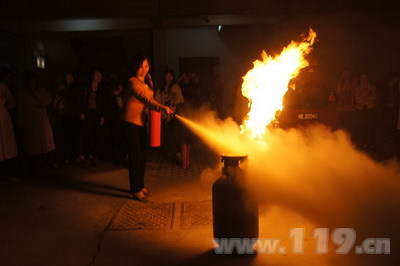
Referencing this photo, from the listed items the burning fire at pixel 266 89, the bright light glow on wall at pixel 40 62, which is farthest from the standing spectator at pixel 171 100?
the bright light glow on wall at pixel 40 62

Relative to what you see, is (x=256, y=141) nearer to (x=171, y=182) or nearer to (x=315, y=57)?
(x=171, y=182)

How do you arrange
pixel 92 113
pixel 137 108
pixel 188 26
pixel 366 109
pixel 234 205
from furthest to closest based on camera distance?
pixel 188 26, pixel 366 109, pixel 92 113, pixel 137 108, pixel 234 205

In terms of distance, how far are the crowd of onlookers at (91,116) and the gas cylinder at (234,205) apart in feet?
14.5

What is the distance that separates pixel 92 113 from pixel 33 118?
4.50ft

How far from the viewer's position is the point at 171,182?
7.09 metres

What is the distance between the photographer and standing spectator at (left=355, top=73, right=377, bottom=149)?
31.9ft

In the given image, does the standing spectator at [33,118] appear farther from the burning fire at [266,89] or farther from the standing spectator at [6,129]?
the burning fire at [266,89]

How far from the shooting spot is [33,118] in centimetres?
764

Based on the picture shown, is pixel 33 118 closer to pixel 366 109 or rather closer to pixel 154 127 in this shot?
pixel 154 127

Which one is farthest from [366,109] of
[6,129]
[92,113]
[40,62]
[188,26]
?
[40,62]

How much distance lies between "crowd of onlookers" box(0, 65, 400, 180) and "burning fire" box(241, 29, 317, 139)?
2.62 metres

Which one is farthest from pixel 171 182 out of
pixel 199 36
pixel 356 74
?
pixel 199 36

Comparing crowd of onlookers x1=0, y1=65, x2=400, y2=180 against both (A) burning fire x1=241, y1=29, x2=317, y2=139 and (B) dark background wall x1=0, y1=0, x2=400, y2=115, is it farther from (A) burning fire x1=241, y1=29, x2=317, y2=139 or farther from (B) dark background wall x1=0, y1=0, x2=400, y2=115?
(A) burning fire x1=241, y1=29, x2=317, y2=139

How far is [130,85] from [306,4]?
7561 mm
